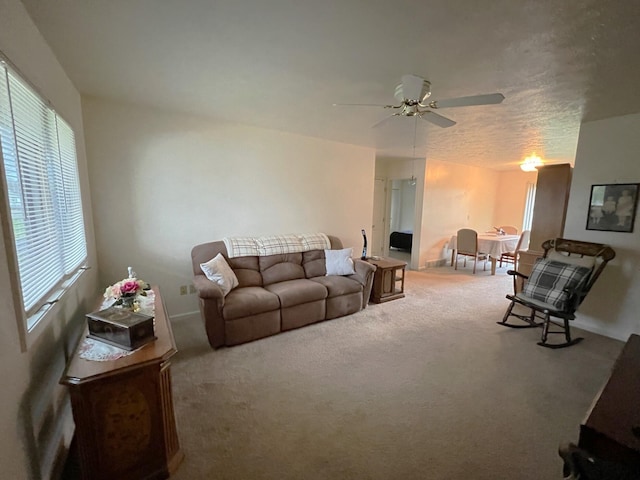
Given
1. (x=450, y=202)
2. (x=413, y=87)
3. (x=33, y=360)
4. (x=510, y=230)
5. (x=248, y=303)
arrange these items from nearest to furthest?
(x=33, y=360) → (x=413, y=87) → (x=248, y=303) → (x=450, y=202) → (x=510, y=230)

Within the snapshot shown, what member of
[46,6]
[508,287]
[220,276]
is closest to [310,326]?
[220,276]

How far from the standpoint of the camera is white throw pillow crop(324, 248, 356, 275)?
400 cm

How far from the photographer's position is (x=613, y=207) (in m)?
3.21

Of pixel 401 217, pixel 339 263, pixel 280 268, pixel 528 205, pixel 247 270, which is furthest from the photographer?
pixel 401 217

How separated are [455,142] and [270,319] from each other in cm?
375

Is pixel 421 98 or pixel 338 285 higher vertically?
pixel 421 98

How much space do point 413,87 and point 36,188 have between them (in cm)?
235

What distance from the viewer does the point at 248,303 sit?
2.93m

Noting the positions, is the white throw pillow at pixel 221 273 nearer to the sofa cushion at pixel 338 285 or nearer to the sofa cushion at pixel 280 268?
the sofa cushion at pixel 280 268

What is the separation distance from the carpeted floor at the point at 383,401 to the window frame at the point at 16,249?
3.53 feet

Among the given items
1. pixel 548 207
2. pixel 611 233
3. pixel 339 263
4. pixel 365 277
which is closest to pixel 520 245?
pixel 548 207

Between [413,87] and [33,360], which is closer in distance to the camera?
[33,360]

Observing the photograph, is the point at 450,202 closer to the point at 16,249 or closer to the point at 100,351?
the point at 100,351

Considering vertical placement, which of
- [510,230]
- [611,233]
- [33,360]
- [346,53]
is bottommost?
[33,360]
